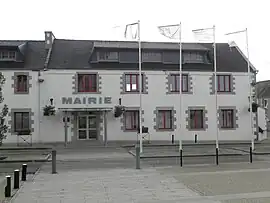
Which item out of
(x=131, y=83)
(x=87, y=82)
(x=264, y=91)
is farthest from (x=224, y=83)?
(x=264, y=91)

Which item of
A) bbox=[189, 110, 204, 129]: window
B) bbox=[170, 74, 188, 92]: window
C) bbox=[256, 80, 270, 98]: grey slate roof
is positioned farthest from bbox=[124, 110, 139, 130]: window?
bbox=[256, 80, 270, 98]: grey slate roof

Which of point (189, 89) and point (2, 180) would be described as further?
point (189, 89)

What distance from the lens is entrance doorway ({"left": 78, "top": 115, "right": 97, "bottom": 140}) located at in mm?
30219

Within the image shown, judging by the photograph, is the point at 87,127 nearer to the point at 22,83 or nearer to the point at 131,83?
the point at 131,83

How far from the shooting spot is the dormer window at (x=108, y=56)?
3109 centimetres

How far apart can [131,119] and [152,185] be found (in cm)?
1992

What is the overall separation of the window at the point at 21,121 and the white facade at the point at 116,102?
449mm

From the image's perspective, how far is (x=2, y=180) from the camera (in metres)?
12.6

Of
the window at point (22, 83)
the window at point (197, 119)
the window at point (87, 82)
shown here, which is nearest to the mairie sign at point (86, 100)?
the window at point (87, 82)

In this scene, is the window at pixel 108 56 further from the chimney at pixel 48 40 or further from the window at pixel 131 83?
the chimney at pixel 48 40

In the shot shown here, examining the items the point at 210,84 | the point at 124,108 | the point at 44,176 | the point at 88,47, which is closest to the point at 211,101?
the point at 210,84

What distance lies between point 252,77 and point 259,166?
19064 mm

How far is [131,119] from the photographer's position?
30.7m

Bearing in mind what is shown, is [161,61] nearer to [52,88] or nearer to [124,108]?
[124,108]
